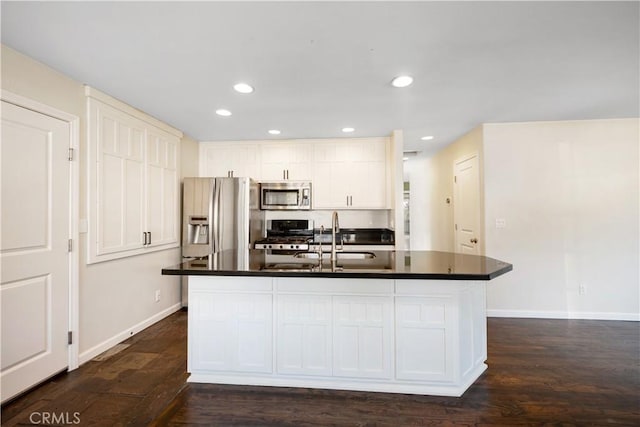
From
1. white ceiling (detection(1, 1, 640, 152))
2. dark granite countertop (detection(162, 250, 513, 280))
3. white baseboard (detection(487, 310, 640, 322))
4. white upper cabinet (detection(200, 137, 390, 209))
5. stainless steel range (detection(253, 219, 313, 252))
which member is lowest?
white baseboard (detection(487, 310, 640, 322))

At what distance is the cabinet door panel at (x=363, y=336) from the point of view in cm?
208

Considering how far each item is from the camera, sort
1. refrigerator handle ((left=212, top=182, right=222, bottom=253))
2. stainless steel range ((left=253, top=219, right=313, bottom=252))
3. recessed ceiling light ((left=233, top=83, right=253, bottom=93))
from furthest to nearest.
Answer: stainless steel range ((left=253, top=219, right=313, bottom=252))
refrigerator handle ((left=212, top=182, right=222, bottom=253))
recessed ceiling light ((left=233, top=83, right=253, bottom=93))

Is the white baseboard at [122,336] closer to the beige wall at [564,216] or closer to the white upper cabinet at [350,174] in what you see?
the white upper cabinet at [350,174]

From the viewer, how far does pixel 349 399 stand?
202 centimetres

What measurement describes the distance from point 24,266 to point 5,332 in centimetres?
43

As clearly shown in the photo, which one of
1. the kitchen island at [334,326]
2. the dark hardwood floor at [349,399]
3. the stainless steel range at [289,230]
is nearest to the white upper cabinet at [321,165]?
the stainless steel range at [289,230]

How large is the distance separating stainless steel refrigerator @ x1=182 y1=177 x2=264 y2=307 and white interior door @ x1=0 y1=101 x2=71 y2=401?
158 cm

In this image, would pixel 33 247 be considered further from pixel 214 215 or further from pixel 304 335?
pixel 304 335

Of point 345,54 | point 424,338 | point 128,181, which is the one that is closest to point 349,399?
point 424,338

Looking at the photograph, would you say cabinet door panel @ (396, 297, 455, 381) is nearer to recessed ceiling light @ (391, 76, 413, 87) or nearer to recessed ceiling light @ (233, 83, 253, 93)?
recessed ceiling light @ (391, 76, 413, 87)

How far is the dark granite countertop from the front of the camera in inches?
74.0

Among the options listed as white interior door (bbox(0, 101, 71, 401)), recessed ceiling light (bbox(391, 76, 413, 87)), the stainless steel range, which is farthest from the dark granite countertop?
the stainless steel range

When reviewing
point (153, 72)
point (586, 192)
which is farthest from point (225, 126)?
point (586, 192)

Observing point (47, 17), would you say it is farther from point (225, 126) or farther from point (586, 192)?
point (586, 192)
